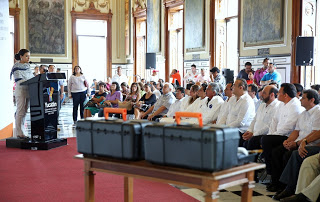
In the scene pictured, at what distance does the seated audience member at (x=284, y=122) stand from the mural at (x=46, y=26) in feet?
54.3

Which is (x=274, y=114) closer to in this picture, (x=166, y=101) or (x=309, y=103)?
(x=309, y=103)

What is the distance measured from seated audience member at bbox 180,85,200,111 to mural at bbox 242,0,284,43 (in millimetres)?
3987

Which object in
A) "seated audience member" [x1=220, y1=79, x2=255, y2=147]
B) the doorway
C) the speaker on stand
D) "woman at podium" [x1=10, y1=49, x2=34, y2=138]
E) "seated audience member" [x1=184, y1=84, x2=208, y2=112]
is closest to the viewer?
"seated audience member" [x1=220, y1=79, x2=255, y2=147]

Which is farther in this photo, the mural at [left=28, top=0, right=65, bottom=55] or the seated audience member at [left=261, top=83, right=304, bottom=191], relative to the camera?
the mural at [left=28, top=0, right=65, bottom=55]

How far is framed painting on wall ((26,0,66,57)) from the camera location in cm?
1977

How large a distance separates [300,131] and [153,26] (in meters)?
12.9

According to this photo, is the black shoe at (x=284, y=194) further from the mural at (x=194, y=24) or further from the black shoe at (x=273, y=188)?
the mural at (x=194, y=24)

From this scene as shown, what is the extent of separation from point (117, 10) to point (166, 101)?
14.0m

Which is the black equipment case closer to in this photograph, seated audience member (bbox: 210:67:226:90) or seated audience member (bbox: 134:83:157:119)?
seated audience member (bbox: 134:83:157:119)

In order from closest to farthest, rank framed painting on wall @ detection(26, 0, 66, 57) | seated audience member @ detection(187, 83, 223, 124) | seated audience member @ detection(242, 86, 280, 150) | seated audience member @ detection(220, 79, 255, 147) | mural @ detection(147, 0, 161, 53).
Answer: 1. seated audience member @ detection(242, 86, 280, 150)
2. seated audience member @ detection(220, 79, 255, 147)
3. seated audience member @ detection(187, 83, 223, 124)
4. mural @ detection(147, 0, 161, 53)
5. framed painting on wall @ detection(26, 0, 66, 57)

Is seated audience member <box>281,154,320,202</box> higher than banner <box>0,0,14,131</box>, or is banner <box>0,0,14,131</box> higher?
banner <box>0,0,14,131</box>

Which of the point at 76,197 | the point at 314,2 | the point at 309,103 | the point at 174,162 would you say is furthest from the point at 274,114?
the point at 314,2

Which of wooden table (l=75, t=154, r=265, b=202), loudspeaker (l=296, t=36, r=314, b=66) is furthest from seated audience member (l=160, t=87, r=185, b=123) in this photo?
wooden table (l=75, t=154, r=265, b=202)

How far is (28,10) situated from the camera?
19.7 m
